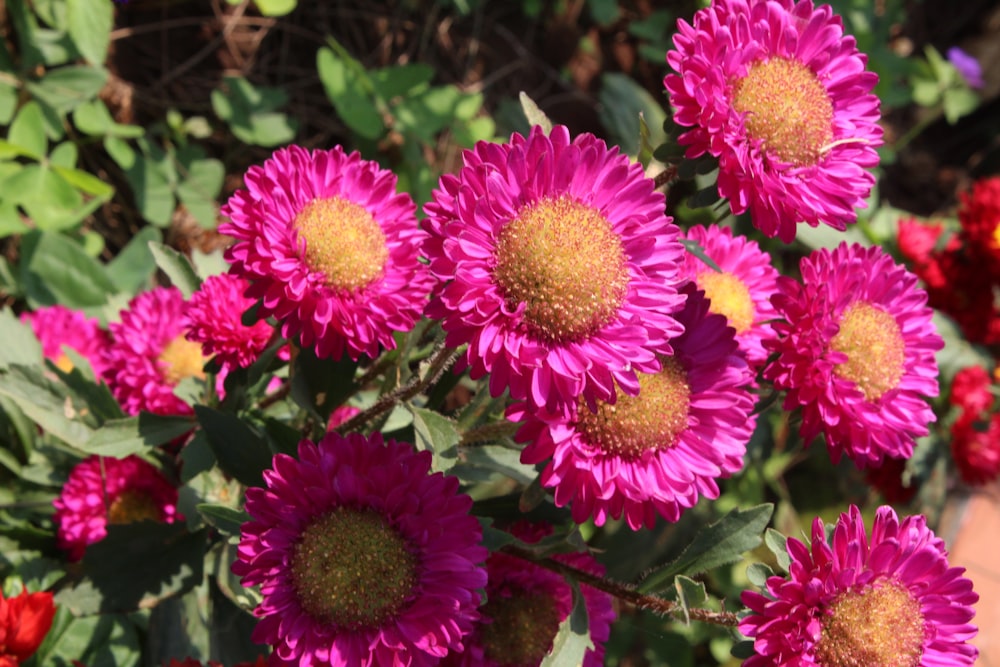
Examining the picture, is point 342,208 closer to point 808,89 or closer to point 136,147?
point 808,89

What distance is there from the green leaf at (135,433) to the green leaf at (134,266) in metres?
0.70

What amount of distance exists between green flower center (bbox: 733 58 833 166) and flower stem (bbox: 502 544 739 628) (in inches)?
23.6

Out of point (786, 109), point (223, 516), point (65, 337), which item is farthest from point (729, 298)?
point (65, 337)

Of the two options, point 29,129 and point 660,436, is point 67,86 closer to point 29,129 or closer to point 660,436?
point 29,129

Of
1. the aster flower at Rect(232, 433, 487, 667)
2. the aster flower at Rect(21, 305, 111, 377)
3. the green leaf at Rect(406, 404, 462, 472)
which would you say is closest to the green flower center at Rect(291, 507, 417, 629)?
the aster flower at Rect(232, 433, 487, 667)

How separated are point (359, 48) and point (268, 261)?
140cm

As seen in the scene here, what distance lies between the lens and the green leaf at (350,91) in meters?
2.03

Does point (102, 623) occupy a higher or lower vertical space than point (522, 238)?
lower

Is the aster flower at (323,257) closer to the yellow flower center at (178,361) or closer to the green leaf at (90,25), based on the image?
the yellow flower center at (178,361)

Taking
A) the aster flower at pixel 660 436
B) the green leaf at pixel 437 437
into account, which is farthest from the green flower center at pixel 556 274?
the green leaf at pixel 437 437

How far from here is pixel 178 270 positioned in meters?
1.40

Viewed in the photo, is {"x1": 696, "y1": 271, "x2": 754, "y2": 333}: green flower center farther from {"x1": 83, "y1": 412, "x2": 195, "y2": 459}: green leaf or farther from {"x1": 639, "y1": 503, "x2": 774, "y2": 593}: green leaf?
{"x1": 83, "y1": 412, "x2": 195, "y2": 459}: green leaf

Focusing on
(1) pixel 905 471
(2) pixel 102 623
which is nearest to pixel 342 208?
(2) pixel 102 623

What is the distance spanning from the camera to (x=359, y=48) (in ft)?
7.54
